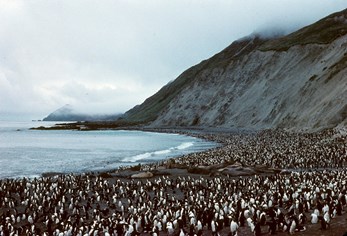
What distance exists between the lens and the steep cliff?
7419 centimetres

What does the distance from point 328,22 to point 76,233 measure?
395ft

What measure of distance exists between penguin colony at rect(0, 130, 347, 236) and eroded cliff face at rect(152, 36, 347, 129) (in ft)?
118

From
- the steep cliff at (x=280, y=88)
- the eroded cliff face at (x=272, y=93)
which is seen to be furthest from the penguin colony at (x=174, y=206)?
the eroded cliff face at (x=272, y=93)

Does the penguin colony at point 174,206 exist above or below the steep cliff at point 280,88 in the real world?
below

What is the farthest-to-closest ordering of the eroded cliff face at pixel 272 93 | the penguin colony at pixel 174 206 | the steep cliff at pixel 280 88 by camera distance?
the steep cliff at pixel 280 88 < the eroded cliff face at pixel 272 93 < the penguin colony at pixel 174 206

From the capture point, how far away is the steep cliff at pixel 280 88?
2921 inches

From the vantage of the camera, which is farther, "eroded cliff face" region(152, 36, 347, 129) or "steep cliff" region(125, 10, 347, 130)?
"steep cliff" region(125, 10, 347, 130)

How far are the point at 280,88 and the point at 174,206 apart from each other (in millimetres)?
85428

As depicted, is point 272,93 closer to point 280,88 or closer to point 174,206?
point 280,88

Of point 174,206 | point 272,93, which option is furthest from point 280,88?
point 174,206

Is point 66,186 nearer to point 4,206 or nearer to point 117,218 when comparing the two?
point 4,206

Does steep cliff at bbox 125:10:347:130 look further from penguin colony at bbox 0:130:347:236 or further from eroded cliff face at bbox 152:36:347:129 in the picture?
penguin colony at bbox 0:130:347:236

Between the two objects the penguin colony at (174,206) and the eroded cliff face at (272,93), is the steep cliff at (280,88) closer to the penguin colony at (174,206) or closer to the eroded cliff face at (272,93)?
the eroded cliff face at (272,93)

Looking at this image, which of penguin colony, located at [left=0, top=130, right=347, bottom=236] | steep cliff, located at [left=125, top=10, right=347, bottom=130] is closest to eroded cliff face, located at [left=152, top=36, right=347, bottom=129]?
steep cliff, located at [left=125, top=10, right=347, bottom=130]
